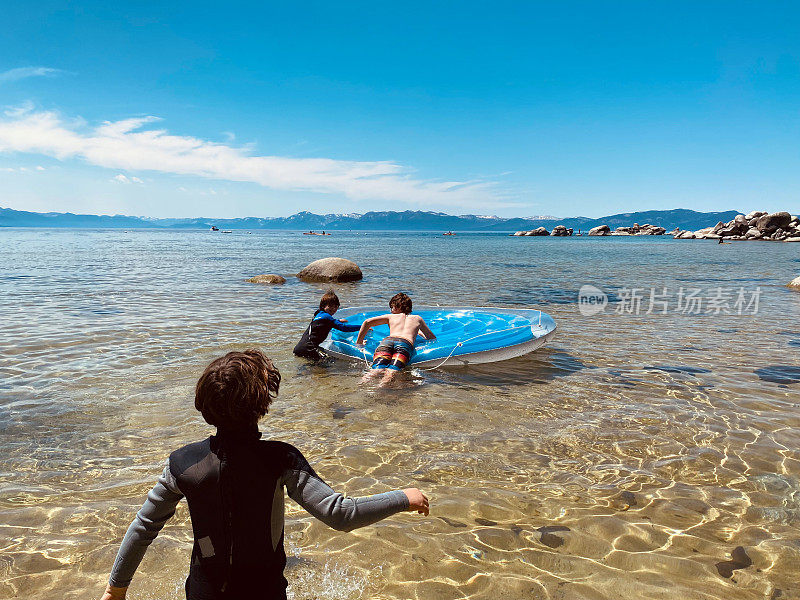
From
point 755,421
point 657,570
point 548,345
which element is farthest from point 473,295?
point 657,570

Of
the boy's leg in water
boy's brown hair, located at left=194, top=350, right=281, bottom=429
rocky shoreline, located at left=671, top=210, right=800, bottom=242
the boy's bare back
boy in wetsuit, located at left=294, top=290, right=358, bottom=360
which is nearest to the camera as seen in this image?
boy's brown hair, located at left=194, top=350, right=281, bottom=429

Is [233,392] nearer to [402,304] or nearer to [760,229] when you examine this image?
[402,304]

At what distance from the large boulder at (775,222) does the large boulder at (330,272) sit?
80412 millimetres

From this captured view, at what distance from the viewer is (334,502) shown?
2.09 m

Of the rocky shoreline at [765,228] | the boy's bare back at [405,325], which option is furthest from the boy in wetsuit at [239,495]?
the rocky shoreline at [765,228]

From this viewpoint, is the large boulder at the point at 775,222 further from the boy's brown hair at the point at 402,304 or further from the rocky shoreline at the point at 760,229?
the boy's brown hair at the point at 402,304

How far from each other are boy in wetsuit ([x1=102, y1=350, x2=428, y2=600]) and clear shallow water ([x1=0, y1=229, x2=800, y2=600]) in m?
1.41

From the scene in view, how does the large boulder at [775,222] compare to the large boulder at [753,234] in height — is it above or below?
above

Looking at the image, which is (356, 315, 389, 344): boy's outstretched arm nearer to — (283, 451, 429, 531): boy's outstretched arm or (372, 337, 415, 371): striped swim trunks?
(372, 337, 415, 371): striped swim trunks

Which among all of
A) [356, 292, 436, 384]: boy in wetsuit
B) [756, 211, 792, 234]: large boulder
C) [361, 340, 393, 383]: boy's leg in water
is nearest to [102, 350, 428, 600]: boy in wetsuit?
[356, 292, 436, 384]: boy in wetsuit

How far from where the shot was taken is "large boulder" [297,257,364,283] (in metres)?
23.2

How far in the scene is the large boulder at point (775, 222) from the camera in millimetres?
76875

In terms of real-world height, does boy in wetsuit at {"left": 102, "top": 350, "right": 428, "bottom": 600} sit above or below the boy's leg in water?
above

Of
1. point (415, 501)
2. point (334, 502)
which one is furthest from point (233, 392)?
point (415, 501)
